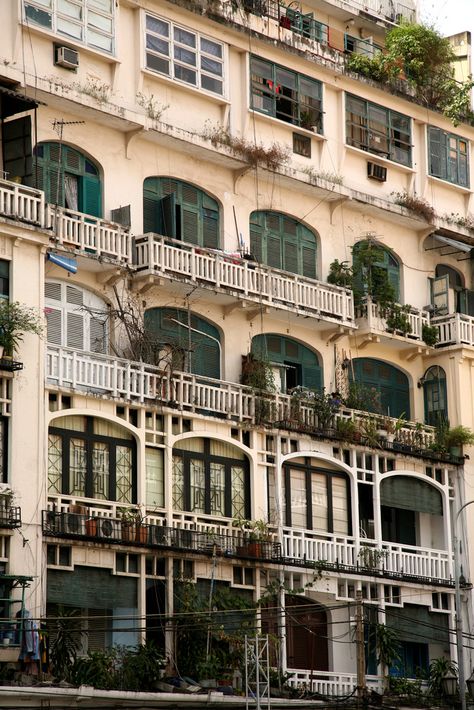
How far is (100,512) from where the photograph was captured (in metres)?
36.2

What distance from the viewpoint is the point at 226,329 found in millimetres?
41375

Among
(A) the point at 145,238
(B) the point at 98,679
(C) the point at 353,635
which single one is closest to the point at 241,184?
(A) the point at 145,238

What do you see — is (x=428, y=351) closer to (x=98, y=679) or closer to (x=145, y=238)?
(x=145, y=238)

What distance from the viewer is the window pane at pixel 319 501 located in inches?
1620

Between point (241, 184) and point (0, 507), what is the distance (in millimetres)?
12323

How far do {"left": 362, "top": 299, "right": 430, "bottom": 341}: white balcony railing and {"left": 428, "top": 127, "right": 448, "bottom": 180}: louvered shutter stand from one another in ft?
14.0

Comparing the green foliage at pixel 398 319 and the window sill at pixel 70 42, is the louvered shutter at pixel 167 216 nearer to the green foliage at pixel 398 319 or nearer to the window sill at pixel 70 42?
the window sill at pixel 70 42

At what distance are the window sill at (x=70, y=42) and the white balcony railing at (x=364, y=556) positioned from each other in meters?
11.5

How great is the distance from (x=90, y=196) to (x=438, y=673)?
45.5 ft

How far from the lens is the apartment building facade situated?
3622 cm

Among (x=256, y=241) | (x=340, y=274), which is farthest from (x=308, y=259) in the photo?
(x=256, y=241)

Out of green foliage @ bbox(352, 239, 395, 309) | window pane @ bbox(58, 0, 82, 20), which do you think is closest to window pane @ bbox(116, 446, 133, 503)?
green foliage @ bbox(352, 239, 395, 309)

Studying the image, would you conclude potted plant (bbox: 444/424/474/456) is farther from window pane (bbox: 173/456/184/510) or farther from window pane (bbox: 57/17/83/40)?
window pane (bbox: 57/17/83/40)

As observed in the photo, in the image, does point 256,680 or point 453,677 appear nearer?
point 256,680
